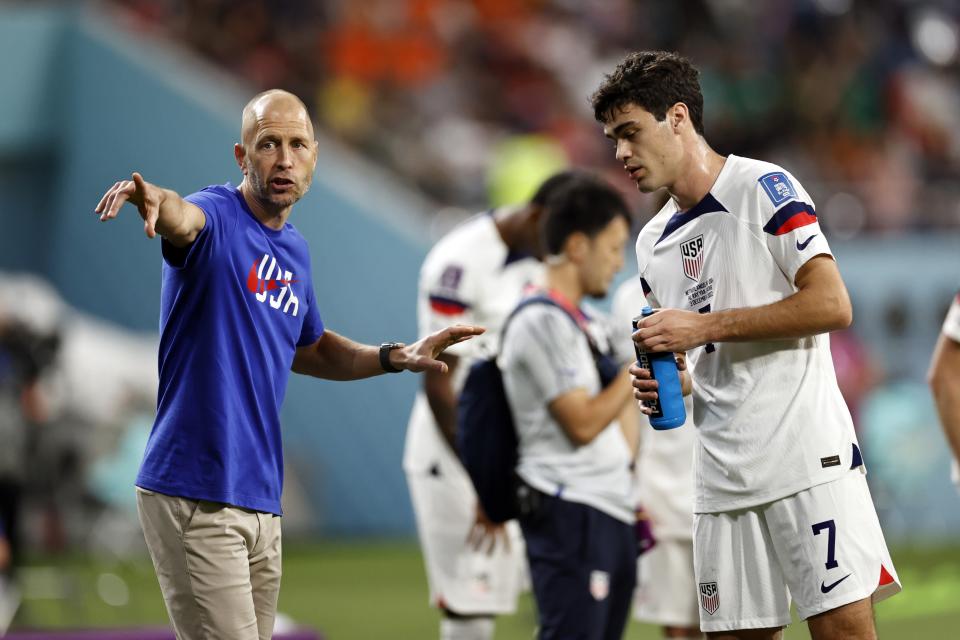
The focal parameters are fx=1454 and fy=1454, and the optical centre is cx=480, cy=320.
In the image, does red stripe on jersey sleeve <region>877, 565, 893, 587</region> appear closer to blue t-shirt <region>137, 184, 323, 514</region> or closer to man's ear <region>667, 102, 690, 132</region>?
man's ear <region>667, 102, 690, 132</region>

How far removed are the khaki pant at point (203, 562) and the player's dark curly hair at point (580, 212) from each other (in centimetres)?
200

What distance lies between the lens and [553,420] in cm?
585

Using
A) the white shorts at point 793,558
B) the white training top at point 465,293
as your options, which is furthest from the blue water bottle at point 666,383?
the white training top at point 465,293

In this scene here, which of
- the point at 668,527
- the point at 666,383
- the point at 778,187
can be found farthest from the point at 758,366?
the point at 668,527

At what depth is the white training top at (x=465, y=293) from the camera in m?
7.10

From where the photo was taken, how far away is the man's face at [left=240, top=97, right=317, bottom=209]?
184 inches

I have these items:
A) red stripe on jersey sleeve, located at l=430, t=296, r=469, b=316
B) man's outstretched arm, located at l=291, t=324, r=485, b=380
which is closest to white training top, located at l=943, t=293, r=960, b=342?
man's outstretched arm, located at l=291, t=324, r=485, b=380

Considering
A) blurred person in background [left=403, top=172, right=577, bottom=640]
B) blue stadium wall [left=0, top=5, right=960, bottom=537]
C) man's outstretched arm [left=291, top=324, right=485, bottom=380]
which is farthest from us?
blue stadium wall [left=0, top=5, right=960, bottom=537]

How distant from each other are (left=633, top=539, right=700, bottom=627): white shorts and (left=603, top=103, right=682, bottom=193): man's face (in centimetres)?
252

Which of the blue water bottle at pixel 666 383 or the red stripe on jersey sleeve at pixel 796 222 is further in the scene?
the blue water bottle at pixel 666 383

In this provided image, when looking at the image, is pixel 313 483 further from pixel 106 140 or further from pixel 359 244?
pixel 106 140

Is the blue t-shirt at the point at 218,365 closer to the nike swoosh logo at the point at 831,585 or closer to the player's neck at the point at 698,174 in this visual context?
the player's neck at the point at 698,174

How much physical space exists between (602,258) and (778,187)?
141 centimetres

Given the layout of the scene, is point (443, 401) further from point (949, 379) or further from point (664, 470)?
point (949, 379)
